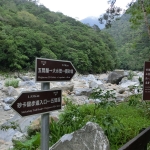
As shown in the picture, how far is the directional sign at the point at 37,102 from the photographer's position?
5.83 feet

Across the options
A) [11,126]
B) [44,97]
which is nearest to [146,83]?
[44,97]

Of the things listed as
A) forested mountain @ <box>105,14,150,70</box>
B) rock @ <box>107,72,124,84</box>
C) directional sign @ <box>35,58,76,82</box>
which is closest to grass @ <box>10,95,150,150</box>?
directional sign @ <box>35,58,76,82</box>

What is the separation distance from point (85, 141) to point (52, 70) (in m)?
1.23

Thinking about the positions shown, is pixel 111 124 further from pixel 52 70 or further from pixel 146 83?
pixel 52 70

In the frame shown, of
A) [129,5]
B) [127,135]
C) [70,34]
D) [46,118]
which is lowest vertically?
[127,135]

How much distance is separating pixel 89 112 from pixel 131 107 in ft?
3.49

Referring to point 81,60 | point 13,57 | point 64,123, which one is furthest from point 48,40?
point 64,123

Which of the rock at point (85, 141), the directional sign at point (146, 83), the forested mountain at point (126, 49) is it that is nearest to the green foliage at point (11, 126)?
the rock at point (85, 141)

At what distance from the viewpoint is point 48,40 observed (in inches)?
1250

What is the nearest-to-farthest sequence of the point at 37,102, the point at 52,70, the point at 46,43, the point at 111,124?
the point at 37,102, the point at 52,70, the point at 111,124, the point at 46,43

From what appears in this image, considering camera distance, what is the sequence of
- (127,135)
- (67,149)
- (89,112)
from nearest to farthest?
1. (67,149)
2. (127,135)
3. (89,112)

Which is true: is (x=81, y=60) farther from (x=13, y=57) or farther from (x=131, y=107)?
(x=131, y=107)

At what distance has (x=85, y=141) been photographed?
2.91 meters

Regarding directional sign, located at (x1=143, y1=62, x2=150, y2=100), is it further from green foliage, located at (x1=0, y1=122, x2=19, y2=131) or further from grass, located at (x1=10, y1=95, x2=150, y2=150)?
green foliage, located at (x1=0, y1=122, x2=19, y2=131)
